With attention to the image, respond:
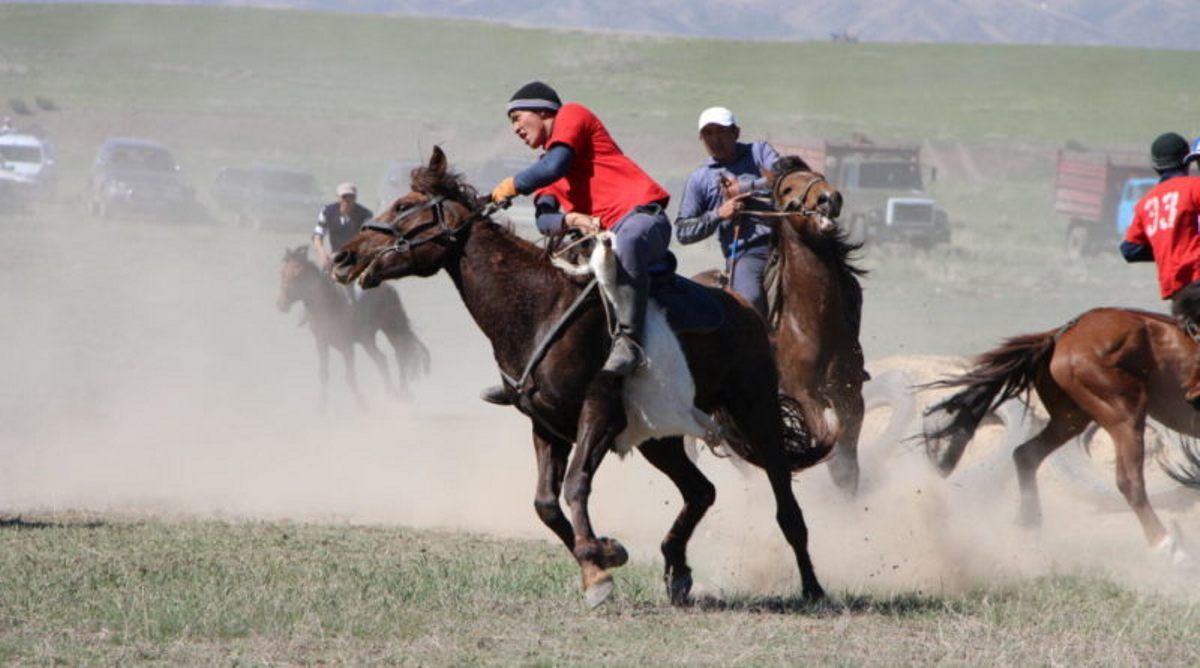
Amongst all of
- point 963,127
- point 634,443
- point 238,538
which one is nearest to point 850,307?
point 634,443

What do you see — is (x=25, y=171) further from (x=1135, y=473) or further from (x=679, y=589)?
(x=679, y=589)

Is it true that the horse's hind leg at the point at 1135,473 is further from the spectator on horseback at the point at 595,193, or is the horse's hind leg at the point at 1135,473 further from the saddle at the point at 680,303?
the spectator on horseback at the point at 595,193

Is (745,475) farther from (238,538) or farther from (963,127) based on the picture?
(963,127)

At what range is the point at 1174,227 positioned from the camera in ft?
32.4

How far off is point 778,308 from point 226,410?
9949 millimetres

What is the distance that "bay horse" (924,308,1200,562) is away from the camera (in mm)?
10586

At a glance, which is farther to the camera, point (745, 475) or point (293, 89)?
point (293, 89)

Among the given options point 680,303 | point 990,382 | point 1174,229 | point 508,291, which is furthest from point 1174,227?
point 508,291

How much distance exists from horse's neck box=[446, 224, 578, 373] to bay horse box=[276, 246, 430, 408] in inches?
485

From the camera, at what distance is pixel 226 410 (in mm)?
19672

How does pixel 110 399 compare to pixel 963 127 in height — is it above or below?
below

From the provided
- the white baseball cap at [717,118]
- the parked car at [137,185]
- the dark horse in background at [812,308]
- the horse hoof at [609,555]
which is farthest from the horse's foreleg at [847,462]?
the parked car at [137,185]

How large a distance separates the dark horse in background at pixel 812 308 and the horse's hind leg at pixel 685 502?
1.90 meters

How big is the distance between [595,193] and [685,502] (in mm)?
1662
